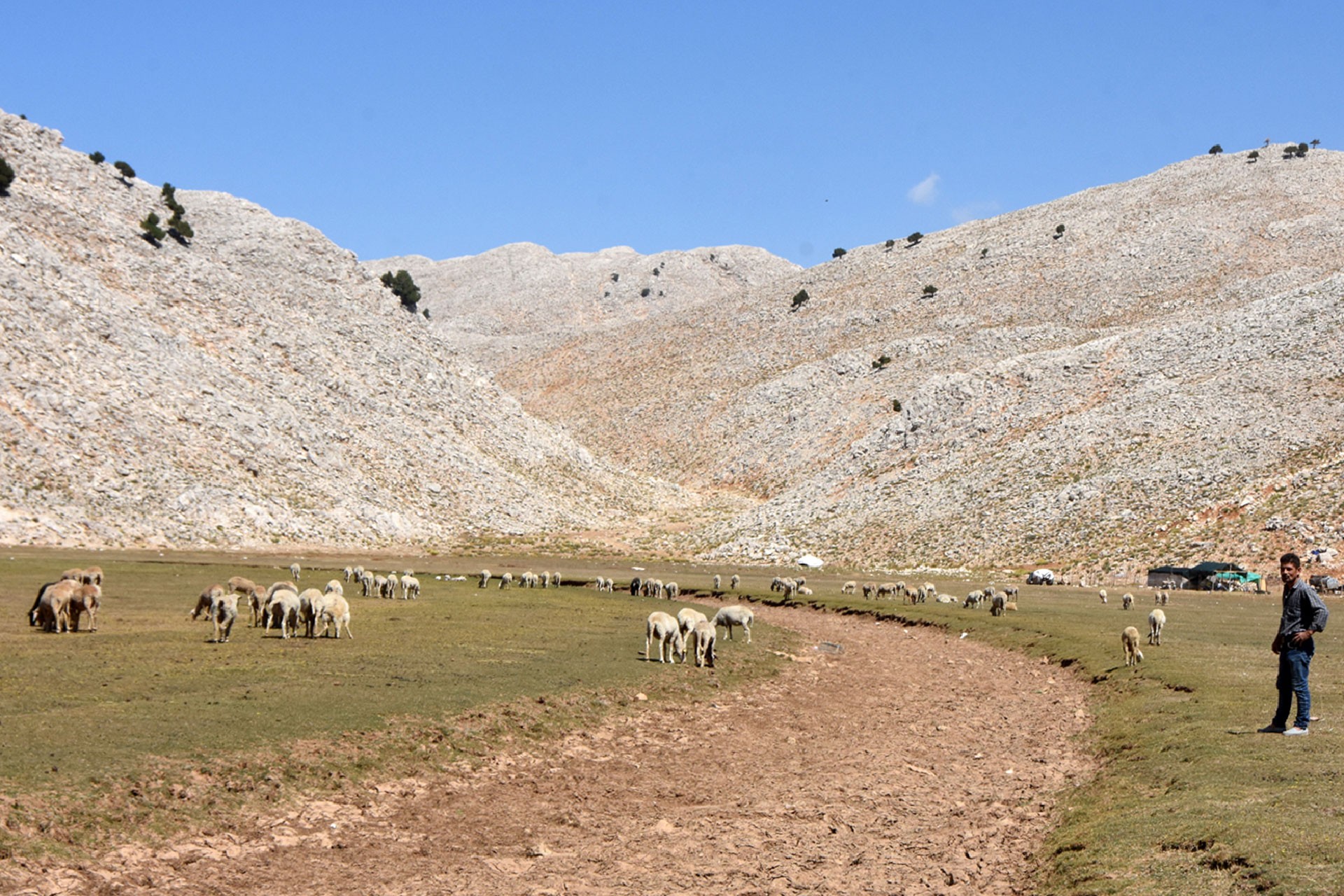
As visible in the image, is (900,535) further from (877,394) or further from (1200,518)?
(877,394)

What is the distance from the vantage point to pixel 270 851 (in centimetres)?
1689

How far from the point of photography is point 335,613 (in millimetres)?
35844

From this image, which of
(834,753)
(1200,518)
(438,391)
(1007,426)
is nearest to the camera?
(834,753)

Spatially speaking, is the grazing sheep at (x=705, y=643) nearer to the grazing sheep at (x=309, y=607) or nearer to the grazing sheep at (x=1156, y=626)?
the grazing sheep at (x=309, y=607)

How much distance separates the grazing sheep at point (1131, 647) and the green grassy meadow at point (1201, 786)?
46 centimetres

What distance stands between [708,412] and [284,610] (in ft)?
426

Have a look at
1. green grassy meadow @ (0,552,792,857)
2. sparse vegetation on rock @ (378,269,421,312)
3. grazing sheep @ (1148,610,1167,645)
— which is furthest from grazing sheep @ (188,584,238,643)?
sparse vegetation on rock @ (378,269,421,312)

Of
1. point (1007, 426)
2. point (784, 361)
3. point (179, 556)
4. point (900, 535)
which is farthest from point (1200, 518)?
point (784, 361)

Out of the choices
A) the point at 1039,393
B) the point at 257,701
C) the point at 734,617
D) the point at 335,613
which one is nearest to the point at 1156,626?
the point at 734,617

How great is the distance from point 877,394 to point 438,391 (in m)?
59.0

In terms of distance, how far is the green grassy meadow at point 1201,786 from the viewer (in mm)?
14344

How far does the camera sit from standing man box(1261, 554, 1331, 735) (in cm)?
1889

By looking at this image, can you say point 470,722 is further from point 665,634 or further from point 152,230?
point 152,230

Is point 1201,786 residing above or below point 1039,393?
below
